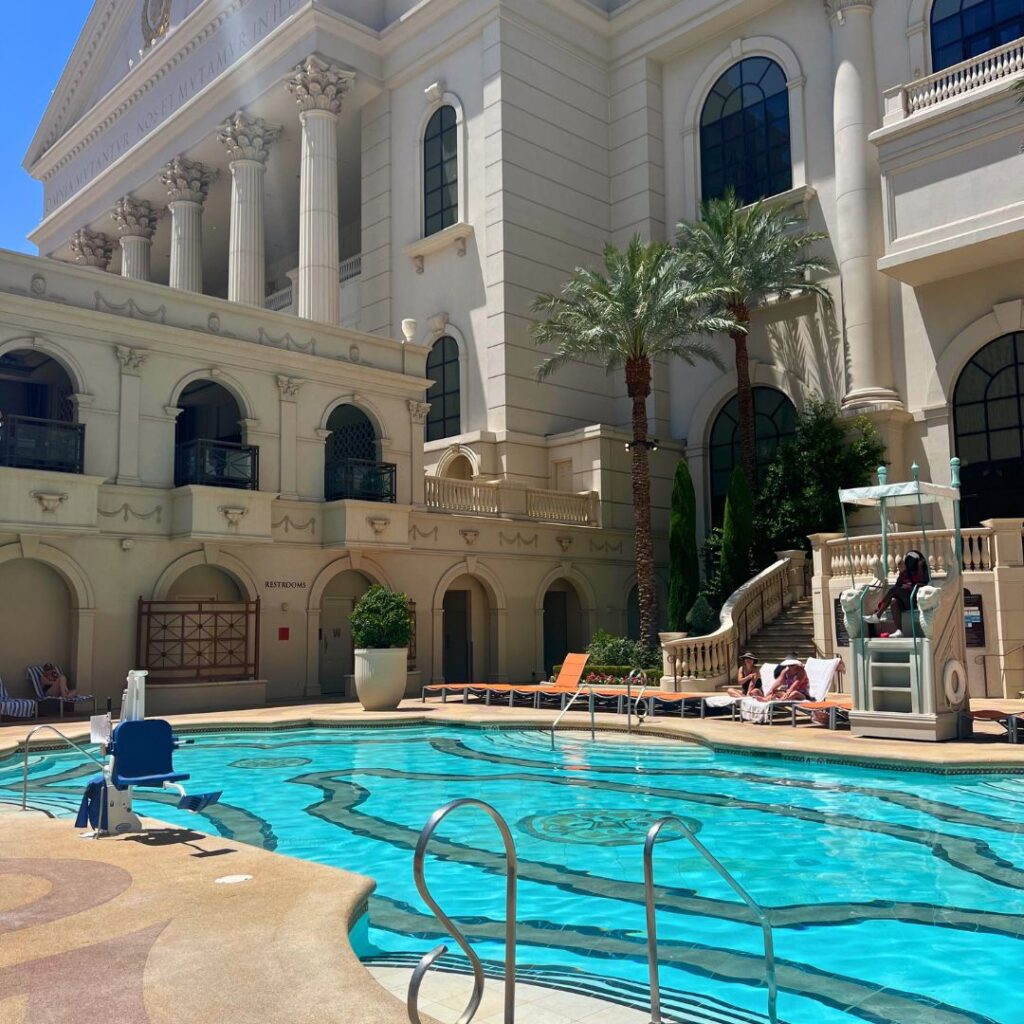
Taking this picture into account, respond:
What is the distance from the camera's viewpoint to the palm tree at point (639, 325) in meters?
26.2

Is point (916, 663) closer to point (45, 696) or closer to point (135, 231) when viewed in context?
point (45, 696)

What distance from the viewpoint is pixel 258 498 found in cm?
2361

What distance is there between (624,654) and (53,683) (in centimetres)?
1292

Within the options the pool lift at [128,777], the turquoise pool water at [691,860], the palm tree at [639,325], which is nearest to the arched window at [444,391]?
the palm tree at [639,325]

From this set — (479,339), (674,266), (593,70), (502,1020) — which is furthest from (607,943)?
(593,70)

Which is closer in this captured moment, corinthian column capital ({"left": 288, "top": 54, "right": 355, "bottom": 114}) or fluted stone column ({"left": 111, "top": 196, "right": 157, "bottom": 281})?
corinthian column capital ({"left": 288, "top": 54, "right": 355, "bottom": 114})

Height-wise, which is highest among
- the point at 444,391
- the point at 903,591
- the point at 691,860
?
the point at 444,391

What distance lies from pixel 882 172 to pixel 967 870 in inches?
848

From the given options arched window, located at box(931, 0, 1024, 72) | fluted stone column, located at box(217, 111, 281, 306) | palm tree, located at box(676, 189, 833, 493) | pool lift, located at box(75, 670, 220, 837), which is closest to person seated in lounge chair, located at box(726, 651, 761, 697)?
palm tree, located at box(676, 189, 833, 493)

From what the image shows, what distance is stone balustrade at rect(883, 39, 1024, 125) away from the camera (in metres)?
23.9

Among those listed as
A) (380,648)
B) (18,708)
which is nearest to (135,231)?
(18,708)

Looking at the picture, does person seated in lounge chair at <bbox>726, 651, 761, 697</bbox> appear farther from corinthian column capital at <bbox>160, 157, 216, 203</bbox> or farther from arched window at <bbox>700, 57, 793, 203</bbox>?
corinthian column capital at <bbox>160, 157, 216, 203</bbox>

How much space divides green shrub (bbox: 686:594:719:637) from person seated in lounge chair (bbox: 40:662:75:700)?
46.3 ft

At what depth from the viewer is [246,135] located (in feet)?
121
